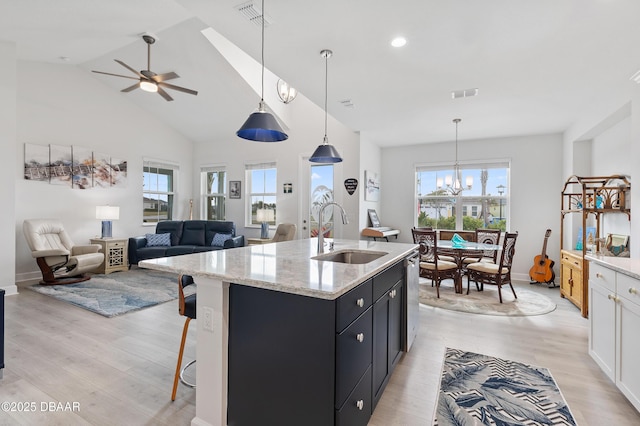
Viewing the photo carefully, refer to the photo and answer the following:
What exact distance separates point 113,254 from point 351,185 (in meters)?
4.64

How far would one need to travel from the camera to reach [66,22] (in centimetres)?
396

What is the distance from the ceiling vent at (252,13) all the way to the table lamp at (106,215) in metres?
5.04

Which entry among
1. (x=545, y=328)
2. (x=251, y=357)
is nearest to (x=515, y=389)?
(x=545, y=328)

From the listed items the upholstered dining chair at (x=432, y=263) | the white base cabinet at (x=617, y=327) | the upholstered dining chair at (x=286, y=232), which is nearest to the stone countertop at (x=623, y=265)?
the white base cabinet at (x=617, y=327)

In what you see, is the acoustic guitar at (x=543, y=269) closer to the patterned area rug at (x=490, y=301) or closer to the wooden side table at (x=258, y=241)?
the patterned area rug at (x=490, y=301)

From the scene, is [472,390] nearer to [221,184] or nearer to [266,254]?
[266,254]

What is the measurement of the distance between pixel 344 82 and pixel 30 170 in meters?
5.46

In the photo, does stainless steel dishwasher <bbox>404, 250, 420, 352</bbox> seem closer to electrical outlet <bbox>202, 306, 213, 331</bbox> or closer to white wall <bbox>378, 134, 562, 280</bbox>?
electrical outlet <bbox>202, 306, 213, 331</bbox>

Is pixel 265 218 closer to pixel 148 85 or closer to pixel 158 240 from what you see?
pixel 158 240

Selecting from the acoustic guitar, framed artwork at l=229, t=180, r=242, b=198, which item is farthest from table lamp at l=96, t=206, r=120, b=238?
the acoustic guitar

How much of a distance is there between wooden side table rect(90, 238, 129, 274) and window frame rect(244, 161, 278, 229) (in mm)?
2489

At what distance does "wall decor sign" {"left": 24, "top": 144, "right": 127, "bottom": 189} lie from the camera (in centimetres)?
534

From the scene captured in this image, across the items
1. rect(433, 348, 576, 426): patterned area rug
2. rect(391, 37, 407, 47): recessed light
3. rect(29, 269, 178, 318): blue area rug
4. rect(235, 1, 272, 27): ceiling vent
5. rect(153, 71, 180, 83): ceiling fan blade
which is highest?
rect(153, 71, 180, 83): ceiling fan blade

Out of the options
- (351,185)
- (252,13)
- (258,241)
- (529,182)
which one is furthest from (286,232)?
(529,182)
